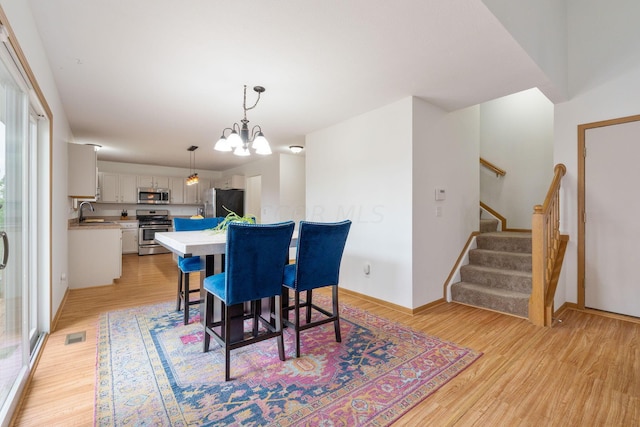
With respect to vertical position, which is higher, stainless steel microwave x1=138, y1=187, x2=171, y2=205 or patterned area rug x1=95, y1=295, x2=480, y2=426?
stainless steel microwave x1=138, y1=187, x2=171, y2=205

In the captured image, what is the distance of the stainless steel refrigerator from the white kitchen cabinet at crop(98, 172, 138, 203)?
1665 mm

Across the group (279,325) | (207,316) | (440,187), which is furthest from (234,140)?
(440,187)

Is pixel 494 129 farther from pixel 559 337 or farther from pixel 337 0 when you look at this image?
pixel 337 0

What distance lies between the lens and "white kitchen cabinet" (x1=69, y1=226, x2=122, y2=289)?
3.86m

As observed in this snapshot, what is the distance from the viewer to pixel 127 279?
4.45 metres

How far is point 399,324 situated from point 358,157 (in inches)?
78.6

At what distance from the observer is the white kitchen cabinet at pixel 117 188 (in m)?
6.57

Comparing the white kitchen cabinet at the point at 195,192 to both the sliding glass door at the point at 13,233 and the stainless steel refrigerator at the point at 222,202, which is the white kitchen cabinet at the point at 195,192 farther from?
the sliding glass door at the point at 13,233

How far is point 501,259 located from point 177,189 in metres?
7.25

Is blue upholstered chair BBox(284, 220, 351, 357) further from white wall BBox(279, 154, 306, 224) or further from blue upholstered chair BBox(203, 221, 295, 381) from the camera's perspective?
white wall BBox(279, 154, 306, 224)

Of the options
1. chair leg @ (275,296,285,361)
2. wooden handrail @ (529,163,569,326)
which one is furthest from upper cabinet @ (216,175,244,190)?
wooden handrail @ (529,163,569,326)

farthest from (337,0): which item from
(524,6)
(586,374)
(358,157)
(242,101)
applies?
(586,374)

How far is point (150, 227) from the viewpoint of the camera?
22.8ft

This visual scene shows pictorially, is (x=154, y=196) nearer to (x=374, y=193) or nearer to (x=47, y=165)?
(x=47, y=165)
